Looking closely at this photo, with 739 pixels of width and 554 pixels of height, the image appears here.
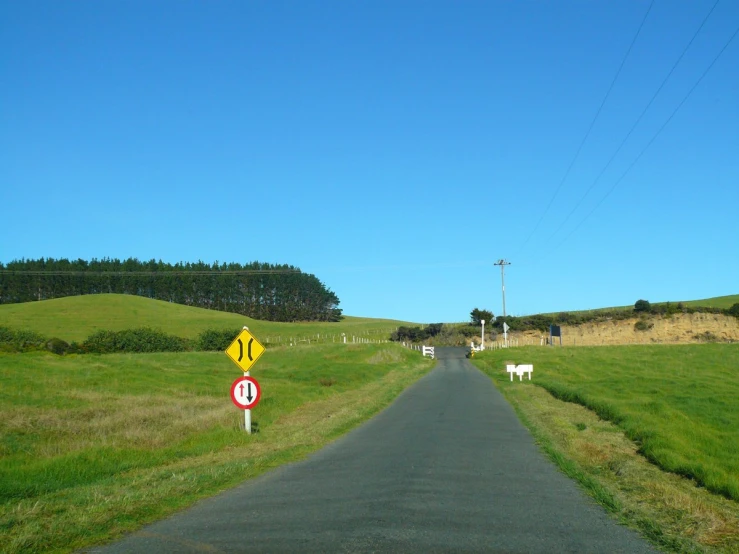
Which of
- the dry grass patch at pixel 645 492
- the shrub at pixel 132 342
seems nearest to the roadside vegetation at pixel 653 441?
the dry grass patch at pixel 645 492

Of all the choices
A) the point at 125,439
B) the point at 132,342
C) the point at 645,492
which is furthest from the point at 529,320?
the point at 645,492

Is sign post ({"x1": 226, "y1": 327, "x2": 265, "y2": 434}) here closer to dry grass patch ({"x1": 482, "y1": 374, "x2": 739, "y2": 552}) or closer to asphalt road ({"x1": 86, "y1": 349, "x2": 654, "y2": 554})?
asphalt road ({"x1": 86, "y1": 349, "x2": 654, "y2": 554})

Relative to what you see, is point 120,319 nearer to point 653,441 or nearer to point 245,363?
point 245,363

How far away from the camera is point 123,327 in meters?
90.8

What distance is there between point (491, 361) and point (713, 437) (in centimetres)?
4480

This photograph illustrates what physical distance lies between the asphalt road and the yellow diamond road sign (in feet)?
13.2

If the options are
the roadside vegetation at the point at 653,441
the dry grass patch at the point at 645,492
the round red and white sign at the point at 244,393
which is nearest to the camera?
the dry grass patch at the point at 645,492

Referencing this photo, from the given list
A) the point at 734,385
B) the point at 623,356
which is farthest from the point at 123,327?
the point at 734,385

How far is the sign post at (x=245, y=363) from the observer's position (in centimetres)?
1750

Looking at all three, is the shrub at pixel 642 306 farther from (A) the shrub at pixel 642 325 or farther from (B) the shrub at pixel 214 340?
(B) the shrub at pixel 214 340

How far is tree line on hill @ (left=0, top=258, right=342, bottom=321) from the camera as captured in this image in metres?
135

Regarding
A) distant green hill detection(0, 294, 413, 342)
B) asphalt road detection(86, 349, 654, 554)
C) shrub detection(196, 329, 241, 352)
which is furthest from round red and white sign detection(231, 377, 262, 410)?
distant green hill detection(0, 294, 413, 342)

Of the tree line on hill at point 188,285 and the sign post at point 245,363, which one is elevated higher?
the tree line on hill at point 188,285

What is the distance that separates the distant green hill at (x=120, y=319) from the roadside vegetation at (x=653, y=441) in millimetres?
63748
